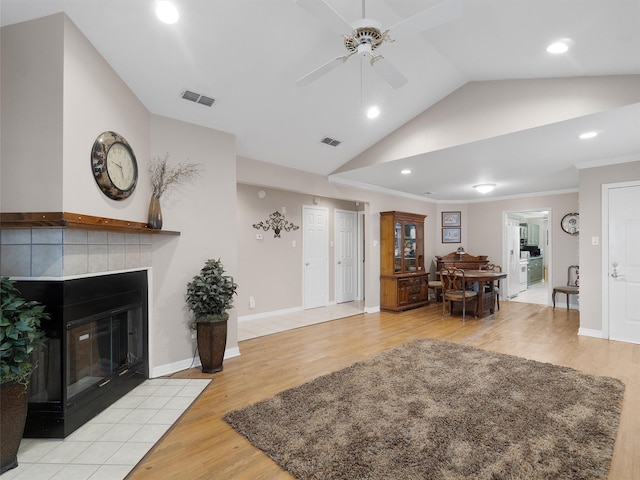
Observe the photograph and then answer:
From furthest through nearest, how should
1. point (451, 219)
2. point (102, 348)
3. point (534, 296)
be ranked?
1. point (451, 219)
2. point (534, 296)
3. point (102, 348)

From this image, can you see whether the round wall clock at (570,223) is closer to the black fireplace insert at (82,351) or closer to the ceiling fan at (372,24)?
the ceiling fan at (372,24)

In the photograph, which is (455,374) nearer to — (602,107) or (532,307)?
(602,107)

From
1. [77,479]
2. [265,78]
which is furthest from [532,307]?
[77,479]

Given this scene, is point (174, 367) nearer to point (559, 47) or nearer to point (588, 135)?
point (559, 47)

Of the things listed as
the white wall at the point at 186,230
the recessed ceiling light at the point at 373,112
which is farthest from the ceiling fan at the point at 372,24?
the white wall at the point at 186,230

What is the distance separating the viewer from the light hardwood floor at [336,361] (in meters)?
1.91

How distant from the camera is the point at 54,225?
2012mm

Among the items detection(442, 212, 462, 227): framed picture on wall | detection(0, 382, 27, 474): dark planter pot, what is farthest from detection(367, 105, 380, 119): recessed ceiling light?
detection(442, 212, 462, 227): framed picture on wall

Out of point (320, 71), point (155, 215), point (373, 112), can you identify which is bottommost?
point (155, 215)

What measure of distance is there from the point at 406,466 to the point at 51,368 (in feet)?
7.93

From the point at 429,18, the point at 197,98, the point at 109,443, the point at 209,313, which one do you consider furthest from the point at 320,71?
the point at 109,443

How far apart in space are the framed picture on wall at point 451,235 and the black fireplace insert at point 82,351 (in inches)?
280

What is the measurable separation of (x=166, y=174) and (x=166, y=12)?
1.45 m

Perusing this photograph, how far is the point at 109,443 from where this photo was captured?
208cm
